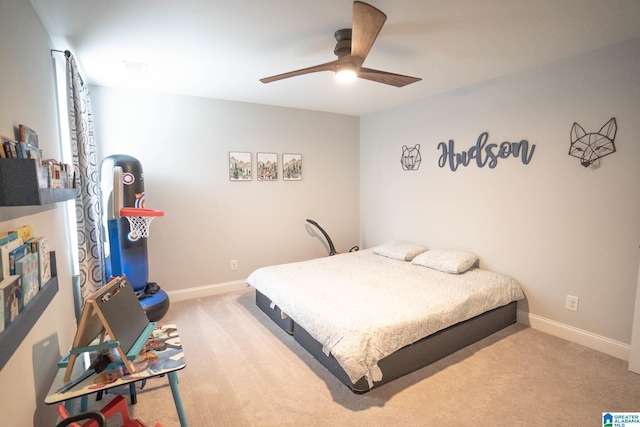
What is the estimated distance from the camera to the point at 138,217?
2.74 metres

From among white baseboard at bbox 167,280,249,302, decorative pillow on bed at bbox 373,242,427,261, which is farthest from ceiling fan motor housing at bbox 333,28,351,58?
white baseboard at bbox 167,280,249,302

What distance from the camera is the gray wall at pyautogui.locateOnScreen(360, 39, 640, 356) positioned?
2291 mm

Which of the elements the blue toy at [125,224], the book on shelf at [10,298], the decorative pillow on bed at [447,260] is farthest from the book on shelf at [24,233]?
the decorative pillow on bed at [447,260]

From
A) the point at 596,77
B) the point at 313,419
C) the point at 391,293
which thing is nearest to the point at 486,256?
the point at 391,293

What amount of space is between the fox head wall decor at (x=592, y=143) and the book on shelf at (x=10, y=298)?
3.48m

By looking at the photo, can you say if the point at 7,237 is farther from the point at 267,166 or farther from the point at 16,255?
the point at 267,166

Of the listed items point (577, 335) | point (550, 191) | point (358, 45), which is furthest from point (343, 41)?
point (577, 335)

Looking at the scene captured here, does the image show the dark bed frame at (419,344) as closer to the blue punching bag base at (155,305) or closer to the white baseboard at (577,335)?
the white baseboard at (577,335)

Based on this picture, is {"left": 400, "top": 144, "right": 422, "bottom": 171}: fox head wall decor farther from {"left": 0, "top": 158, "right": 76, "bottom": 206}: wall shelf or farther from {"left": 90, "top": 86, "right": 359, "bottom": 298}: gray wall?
{"left": 0, "top": 158, "right": 76, "bottom": 206}: wall shelf

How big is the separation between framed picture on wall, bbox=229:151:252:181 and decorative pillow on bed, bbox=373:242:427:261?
191cm

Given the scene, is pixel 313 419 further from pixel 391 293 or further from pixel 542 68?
pixel 542 68

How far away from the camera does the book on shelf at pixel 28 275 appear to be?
1132 millimetres

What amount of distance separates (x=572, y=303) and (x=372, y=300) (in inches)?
66.8

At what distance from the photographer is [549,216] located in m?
2.68
